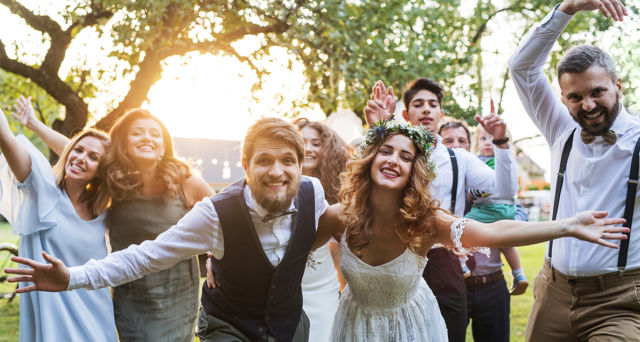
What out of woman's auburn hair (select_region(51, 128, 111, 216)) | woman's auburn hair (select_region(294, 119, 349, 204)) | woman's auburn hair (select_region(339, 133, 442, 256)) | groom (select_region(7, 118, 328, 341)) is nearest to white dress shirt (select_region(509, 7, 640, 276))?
woman's auburn hair (select_region(339, 133, 442, 256))

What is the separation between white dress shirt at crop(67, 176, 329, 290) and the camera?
3139 mm

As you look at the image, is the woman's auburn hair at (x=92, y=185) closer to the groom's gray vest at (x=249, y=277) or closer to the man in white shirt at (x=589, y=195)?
the groom's gray vest at (x=249, y=277)

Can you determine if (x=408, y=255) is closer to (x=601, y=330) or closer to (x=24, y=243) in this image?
(x=601, y=330)

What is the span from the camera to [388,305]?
359cm

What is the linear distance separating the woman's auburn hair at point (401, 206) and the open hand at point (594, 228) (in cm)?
94

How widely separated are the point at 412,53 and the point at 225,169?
1983 centimetres

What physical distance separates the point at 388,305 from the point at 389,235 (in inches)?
17.8

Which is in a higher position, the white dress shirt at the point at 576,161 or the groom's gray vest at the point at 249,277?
the white dress shirt at the point at 576,161

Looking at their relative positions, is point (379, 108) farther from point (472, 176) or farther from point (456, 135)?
point (456, 135)

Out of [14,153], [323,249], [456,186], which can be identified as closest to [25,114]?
[14,153]

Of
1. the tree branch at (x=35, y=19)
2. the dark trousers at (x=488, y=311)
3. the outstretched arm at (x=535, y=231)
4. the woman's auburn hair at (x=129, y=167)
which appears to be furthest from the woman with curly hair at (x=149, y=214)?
the tree branch at (x=35, y=19)

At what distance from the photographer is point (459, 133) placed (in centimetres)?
577

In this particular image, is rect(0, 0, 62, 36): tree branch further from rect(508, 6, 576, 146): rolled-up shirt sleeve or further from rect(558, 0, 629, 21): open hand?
rect(558, 0, 629, 21): open hand

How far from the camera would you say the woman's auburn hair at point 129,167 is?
430cm
